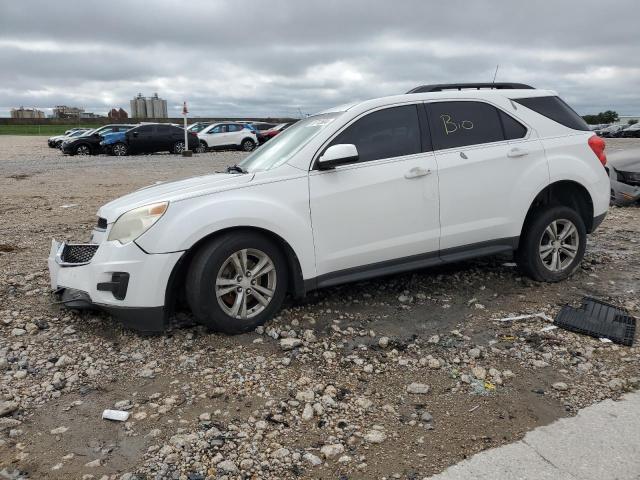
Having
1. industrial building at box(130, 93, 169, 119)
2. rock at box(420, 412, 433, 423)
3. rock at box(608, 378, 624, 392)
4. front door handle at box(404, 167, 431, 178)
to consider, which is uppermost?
industrial building at box(130, 93, 169, 119)

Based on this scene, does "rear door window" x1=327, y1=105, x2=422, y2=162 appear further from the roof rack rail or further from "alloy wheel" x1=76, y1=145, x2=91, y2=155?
"alloy wheel" x1=76, y1=145, x2=91, y2=155

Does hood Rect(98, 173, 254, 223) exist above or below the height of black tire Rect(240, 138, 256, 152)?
below

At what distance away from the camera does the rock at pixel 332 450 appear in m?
2.84

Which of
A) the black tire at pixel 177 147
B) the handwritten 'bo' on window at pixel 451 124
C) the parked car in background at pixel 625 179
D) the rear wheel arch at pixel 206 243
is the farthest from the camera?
the black tire at pixel 177 147

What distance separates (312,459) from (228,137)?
2662 centimetres

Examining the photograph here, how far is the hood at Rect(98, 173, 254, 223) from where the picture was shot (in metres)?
4.08

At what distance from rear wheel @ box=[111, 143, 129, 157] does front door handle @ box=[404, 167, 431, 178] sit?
23.6m

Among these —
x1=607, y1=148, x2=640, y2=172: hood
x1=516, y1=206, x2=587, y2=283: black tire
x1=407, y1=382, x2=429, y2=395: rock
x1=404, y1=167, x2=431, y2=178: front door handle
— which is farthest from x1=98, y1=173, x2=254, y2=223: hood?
x1=607, y1=148, x2=640, y2=172: hood

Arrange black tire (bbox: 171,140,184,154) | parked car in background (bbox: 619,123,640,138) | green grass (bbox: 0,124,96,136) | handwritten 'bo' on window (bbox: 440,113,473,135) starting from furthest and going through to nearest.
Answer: green grass (bbox: 0,124,96,136) → parked car in background (bbox: 619,123,640,138) → black tire (bbox: 171,140,184,154) → handwritten 'bo' on window (bbox: 440,113,473,135)

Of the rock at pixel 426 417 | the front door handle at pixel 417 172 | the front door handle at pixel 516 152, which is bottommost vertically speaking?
the rock at pixel 426 417

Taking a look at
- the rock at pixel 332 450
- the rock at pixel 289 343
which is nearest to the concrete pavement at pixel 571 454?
the rock at pixel 332 450

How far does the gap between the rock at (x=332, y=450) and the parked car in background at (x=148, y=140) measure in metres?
24.9

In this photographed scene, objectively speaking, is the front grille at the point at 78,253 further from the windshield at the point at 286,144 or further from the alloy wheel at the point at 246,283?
the windshield at the point at 286,144

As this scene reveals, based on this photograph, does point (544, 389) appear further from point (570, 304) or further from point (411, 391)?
point (570, 304)
